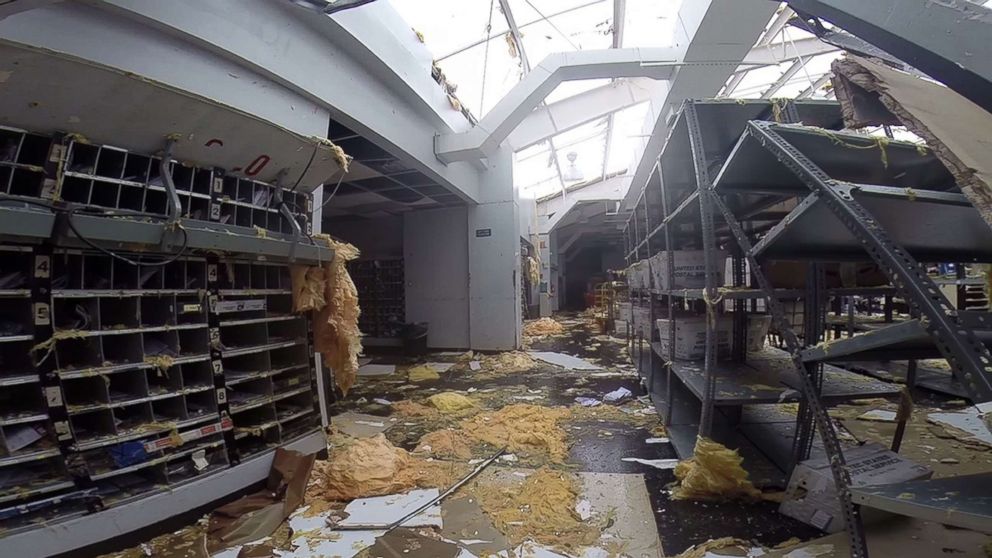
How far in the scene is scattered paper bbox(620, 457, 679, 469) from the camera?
112 inches

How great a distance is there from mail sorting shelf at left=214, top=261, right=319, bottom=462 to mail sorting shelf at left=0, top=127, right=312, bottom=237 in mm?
328

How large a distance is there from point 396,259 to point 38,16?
6583 mm

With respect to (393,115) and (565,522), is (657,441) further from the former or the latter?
(393,115)

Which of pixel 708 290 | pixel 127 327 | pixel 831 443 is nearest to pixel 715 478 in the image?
pixel 831 443

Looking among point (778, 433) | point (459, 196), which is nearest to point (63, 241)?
point (778, 433)

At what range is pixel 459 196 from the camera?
7352 mm

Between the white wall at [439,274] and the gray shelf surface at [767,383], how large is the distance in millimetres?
5092

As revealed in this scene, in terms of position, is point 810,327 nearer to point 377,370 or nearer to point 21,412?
point 21,412

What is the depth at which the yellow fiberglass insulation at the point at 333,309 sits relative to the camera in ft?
9.29

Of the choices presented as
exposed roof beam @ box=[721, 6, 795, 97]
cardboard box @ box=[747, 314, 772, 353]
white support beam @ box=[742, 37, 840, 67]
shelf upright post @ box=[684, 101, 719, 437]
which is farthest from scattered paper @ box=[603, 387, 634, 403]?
white support beam @ box=[742, 37, 840, 67]

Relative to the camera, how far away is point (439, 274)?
26.7 feet

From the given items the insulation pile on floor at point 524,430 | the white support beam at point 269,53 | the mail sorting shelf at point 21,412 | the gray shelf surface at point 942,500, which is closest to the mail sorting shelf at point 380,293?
the white support beam at point 269,53

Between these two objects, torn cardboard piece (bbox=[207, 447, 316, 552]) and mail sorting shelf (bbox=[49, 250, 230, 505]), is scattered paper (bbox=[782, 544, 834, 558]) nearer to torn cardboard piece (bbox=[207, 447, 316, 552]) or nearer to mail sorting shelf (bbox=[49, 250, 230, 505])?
torn cardboard piece (bbox=[207, 447, 316, 552])

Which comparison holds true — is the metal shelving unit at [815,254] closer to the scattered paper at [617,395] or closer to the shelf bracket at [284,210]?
the scattered paper at [617,395]
